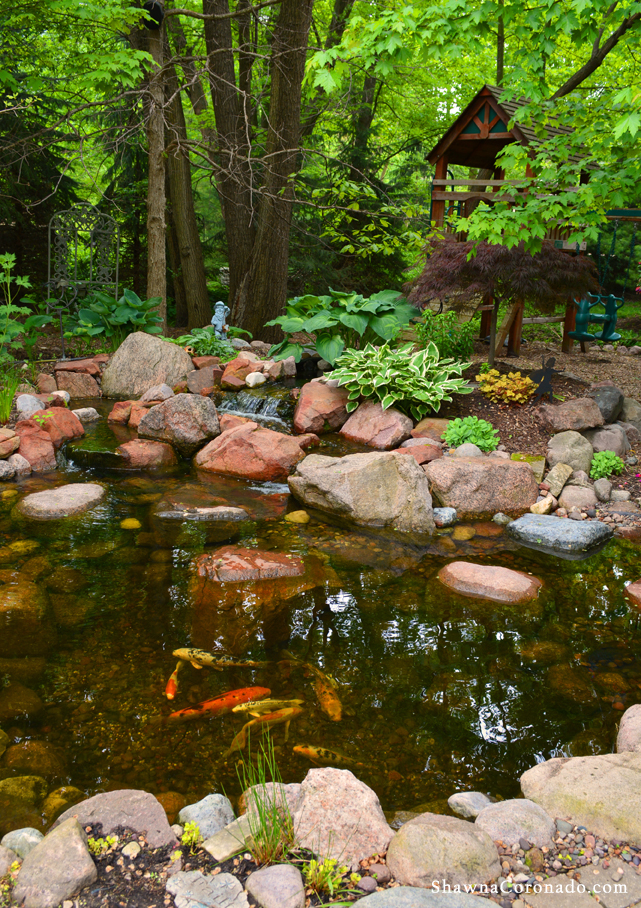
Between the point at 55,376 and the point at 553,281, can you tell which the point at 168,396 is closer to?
the point at 55,376

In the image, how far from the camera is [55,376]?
7594 millimetres

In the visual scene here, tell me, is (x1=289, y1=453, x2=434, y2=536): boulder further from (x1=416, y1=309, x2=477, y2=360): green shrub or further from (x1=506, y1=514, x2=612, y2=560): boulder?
(x1=416, y1=309, x2=477, y2=360): green shrub

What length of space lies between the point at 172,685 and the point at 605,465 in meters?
4.08

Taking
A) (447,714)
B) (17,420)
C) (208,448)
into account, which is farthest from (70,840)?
(17,420)

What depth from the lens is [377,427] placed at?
6.21 meters

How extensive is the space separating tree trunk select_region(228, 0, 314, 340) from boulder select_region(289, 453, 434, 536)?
4404mm

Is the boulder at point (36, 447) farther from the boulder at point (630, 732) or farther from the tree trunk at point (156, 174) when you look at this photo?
the boulder at point (630, 732)

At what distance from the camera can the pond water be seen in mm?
2475

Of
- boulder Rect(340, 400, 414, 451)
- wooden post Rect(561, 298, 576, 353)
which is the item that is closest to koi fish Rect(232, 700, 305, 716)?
boulder Rect(340, 400, 414, 451)

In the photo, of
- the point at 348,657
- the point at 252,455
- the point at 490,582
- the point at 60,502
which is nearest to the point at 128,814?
the point at 348,657

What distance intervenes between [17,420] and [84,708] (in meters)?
4.21

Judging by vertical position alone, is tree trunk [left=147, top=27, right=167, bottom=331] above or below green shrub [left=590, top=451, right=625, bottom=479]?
above

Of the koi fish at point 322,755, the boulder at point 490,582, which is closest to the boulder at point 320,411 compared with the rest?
the boulder at point 490,582

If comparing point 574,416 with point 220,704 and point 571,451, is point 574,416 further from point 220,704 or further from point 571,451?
point 220,704
